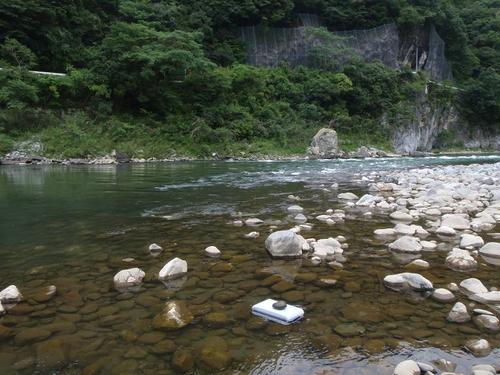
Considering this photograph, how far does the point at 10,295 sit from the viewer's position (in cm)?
345

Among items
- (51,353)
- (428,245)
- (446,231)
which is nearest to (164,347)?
(51,353)

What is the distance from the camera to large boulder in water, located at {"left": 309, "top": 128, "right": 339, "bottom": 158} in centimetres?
2977

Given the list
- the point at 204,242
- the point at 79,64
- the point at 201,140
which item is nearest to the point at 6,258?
the point at 204,242

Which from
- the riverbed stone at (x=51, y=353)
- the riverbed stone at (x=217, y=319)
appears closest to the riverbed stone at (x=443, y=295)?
the riverbed stone at (x=217, y=319)

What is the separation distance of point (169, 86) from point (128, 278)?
2544 cm

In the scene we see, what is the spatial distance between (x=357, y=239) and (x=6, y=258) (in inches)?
186

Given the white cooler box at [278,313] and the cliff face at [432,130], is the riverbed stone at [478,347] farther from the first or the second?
the cliff face at [432,130]

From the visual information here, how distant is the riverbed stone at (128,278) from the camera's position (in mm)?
3842

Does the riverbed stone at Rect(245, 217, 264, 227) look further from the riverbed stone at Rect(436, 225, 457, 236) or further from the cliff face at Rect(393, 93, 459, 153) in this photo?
the cliff face at Rect(393, 93, 459, 153)

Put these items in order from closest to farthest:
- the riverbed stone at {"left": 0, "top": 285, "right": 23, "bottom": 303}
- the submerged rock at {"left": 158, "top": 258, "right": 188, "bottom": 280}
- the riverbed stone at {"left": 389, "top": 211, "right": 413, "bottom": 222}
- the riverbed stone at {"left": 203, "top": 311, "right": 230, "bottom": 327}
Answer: the riverbed stone at {"left": 203, "top": 311, "right": 230, "bottom": 327}
the riverbed stone at {"left": 0, "top": 285, "right": 23, "bottom": 303}
the submerged rock at {"left": 158, "top": 258, "right": 188, "bottom": 280}
the riverbed stone at {"left": 389, "top": 211, "right": 413, "bottom": 222}

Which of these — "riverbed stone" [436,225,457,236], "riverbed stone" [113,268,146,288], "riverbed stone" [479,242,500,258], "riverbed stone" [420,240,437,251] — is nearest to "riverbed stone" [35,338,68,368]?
"riverbed stone" [113,268,146,288]

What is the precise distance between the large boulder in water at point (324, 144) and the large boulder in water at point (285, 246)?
25.4m

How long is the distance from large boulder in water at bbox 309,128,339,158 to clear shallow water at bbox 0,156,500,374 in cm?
2298

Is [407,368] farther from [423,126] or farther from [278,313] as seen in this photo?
[423,126]
